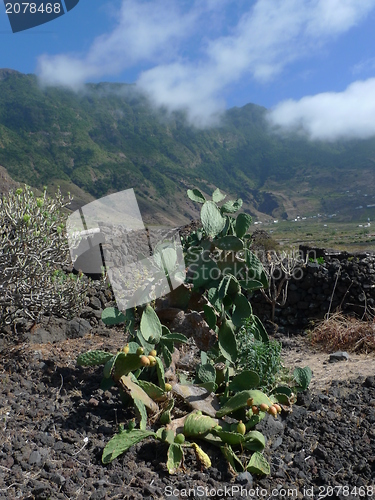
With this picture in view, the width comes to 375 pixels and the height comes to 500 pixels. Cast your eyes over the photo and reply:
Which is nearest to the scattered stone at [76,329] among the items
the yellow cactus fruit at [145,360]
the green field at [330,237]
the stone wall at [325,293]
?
the yellow cactus fruit at [145,360]

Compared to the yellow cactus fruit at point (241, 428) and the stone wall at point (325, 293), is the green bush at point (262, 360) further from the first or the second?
the stone wall at point (325, 293)

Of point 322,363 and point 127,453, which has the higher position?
point 127,453

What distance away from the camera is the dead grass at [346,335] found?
17.8 feet

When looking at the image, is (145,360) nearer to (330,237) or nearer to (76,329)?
(76,329)

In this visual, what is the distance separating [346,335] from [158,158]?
132 metres

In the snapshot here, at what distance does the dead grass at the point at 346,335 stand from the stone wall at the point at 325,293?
0.75 metres

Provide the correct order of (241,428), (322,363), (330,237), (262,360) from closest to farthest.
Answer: (241,428), (262,360), (322,363), (330,237)

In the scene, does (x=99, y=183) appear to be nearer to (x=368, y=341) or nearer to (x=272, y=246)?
(x=272, y=246)

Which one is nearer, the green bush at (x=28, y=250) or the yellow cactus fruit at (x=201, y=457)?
the yellow cactus fruit at (x=201, y=457)

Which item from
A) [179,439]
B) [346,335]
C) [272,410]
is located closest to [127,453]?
[179,439]

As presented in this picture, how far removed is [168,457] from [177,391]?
0.56 meters

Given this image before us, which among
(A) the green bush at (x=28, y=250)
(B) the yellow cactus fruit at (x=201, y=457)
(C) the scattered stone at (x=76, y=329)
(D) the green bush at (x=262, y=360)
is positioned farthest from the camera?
(C) the scattered stone at (x=76, y=329)

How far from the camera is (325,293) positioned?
7.18m

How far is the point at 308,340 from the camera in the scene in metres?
6.26
